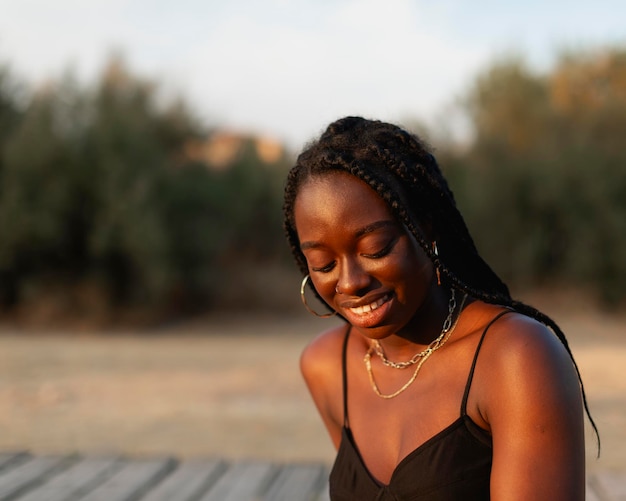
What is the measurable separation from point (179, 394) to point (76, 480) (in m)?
4.82

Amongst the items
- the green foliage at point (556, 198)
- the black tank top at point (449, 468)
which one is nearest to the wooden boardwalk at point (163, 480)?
the black tank top at point (449, 468)

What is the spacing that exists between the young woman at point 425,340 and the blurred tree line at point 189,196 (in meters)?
10.3

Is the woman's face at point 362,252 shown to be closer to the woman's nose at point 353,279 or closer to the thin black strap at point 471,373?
the woman's nose at point 353,279

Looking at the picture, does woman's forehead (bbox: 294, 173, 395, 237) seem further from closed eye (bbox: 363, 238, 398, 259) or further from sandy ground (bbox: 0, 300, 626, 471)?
sandy ground (bbox: 0, 300, 626, 471)

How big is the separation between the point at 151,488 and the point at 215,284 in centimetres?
1164

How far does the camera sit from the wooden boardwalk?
2625 millimetres

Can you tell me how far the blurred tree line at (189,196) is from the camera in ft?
40.5

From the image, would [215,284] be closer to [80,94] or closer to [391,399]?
[80,94]

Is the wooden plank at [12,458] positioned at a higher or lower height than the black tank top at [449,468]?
lower

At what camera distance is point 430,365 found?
2.11 metres

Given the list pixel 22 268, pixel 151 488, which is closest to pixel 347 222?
pixel 151 488

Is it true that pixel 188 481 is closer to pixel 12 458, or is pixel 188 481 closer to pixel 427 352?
pixel 12 458

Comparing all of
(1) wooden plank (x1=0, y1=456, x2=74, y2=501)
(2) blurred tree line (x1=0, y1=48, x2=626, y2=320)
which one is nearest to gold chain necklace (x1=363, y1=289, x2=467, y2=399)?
(1) wooden plank (x1=0, y1=456, x2=74, y2=501)

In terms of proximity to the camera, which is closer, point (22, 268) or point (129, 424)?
point (129, 424)
